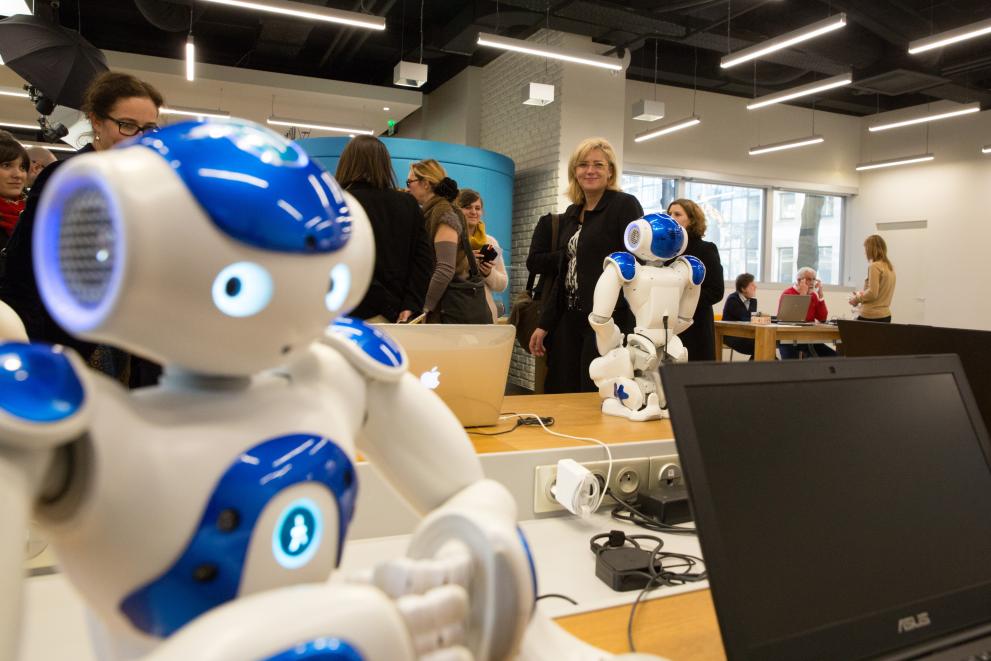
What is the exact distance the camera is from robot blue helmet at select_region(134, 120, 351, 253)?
16.5 inches

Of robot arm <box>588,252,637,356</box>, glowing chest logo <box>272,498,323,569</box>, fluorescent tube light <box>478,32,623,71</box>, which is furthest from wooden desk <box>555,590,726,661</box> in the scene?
fluorescent tube light <box>478,32,623,71</box>

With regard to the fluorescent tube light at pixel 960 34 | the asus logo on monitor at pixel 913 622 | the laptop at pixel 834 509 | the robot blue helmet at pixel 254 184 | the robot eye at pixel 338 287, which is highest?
the fluorescent tube light at pixel 960 34

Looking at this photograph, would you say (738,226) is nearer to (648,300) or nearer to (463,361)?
(648,300)

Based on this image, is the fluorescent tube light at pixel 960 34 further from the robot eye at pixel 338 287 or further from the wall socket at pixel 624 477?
the robot eye at pixel 338 287

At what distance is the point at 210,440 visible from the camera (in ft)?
1.46

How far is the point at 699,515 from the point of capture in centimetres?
59

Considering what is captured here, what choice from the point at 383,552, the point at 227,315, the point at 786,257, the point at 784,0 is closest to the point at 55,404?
the point at 227,315

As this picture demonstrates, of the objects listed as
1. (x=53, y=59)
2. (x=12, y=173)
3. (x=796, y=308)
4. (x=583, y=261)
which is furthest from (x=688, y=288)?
(x=796, y=308)

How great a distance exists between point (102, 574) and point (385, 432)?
0.24 meters

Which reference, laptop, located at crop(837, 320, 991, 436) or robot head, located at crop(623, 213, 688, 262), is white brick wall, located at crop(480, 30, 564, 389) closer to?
robot head, located at crop(623, 213, 688, 262)

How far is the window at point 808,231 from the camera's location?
9133 millimetres

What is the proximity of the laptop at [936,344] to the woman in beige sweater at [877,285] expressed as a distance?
5250 millimetres

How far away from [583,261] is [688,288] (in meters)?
0.54

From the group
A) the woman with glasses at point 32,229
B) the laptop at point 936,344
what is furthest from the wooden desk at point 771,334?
the woman with glasses at point 32,229
